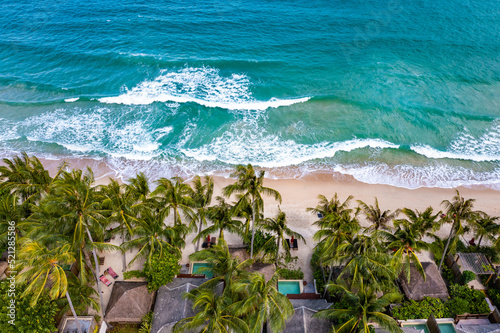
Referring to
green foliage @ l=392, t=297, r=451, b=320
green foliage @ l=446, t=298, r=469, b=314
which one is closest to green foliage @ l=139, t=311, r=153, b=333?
green foliage @ l=392, t=297, r=451, b=320

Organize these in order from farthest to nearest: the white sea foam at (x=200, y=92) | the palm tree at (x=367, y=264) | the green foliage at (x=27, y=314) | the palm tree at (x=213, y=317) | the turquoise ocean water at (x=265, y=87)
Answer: the white sea foam at (x=200, y=92) < the turquoise ocean water at (x=265, y=87) < the palm tree at (x=367, y=264) < the green foliage at (x=27, y=314) < the palm tree at (x=213, y=317)

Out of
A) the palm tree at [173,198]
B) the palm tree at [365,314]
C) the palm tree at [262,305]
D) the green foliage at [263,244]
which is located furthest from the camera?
the green foliage at [263,244]

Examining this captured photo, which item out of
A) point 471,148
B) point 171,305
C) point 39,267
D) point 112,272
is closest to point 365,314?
point 171,305

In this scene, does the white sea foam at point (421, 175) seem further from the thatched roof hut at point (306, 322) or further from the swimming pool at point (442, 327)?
the thatched roof hut at point (306, 322)

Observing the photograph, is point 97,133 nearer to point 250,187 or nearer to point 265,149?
point 265,149

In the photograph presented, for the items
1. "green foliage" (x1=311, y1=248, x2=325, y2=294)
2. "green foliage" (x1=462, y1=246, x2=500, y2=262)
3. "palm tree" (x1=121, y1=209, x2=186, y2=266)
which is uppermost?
"palm tree" (x1=121, y1=209, x2=186, y2=266)

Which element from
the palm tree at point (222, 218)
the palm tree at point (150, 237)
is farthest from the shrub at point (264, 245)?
the palm tree at point (150, 237)

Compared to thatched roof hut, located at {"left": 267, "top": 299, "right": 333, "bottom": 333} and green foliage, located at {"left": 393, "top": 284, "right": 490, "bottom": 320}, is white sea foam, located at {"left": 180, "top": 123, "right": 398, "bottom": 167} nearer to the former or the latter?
thatched roof hut, located at {"left": 267, "top": 299, "right": 333, "bottom": 333}
